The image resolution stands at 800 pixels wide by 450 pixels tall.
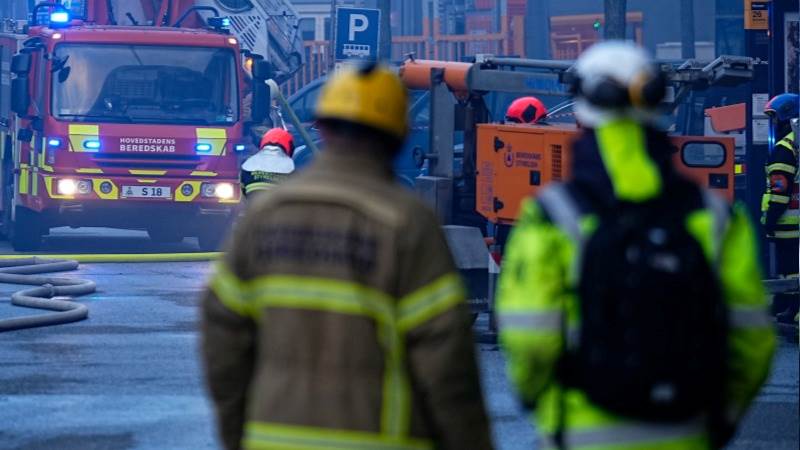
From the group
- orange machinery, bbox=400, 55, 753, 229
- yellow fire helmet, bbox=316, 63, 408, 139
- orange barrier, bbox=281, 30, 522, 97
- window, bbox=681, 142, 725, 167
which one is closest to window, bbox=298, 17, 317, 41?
orange barrier, bbox=281, 30, 522, 97

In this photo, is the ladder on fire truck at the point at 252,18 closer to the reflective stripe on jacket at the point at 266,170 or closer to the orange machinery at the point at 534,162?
the reflective stripe on jacket at the point at 266,170

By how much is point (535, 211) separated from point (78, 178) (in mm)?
16260

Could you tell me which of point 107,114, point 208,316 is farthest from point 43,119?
point 208,316

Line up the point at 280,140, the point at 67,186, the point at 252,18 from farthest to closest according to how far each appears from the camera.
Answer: the point at 252,18 < the point at 67,186 < the point at 280,140

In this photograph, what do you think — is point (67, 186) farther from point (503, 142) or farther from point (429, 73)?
point (503, 142)

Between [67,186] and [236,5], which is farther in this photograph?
[236,5]

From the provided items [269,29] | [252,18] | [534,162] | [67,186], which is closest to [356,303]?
[534,162]

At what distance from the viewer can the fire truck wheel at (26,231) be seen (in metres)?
20.4

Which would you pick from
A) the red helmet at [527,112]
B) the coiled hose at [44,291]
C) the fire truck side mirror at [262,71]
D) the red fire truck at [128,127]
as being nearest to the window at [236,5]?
the red fire truck at [128,127]

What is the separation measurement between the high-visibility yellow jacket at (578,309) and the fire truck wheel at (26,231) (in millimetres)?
17007

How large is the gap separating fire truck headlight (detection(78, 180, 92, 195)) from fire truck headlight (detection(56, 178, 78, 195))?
0.14 ft

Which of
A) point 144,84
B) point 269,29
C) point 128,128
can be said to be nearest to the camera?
point 128,128

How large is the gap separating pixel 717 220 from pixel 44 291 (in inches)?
457

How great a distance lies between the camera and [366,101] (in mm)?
3941
